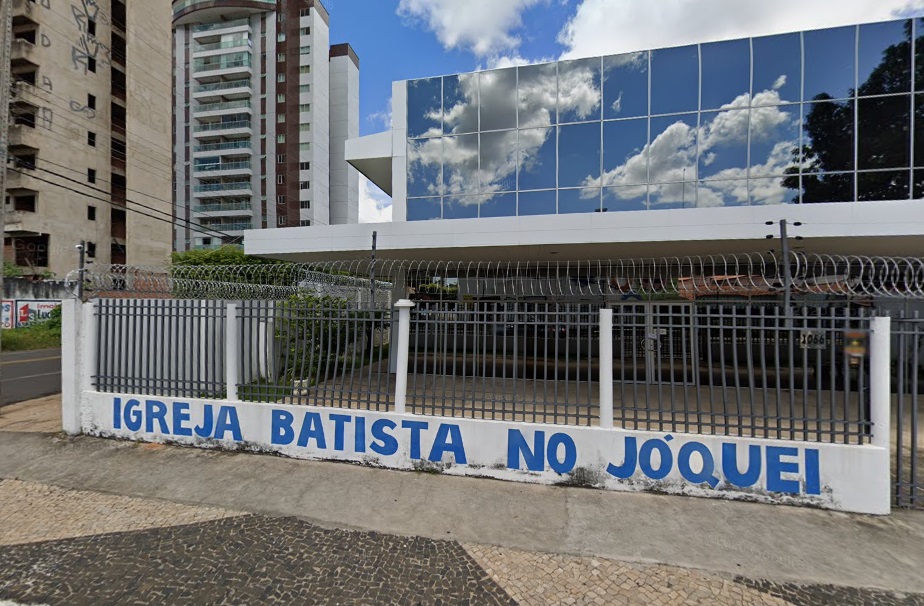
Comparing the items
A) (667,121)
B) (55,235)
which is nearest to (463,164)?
(667,121)

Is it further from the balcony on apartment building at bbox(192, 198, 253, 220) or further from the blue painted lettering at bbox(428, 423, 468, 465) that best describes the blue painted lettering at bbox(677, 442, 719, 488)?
the balcony on apartment building at bbox(192, 198, 253, 220)

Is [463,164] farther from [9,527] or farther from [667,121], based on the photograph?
[9,527]

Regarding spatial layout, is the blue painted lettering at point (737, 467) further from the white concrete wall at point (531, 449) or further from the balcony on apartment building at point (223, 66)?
the balcony on apartment building at point (223, 66)

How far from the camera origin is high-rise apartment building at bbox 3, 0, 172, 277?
2706 cm

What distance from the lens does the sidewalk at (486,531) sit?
275 centimetres

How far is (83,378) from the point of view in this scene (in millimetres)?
5387

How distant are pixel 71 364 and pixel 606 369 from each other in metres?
6.69

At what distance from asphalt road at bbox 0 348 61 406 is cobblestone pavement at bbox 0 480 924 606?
6.85 meters

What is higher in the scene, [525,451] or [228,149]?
[228,149]

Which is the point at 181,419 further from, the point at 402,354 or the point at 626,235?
the point at 626,235

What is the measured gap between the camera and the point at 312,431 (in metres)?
4.73

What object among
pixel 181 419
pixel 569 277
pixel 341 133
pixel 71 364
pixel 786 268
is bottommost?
pixel 181 419

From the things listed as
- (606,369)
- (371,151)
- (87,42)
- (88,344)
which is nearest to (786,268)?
(606,369)

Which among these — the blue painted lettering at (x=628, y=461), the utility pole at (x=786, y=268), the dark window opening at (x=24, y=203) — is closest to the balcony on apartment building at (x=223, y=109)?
the dark window opening at (x=24, y=203)
